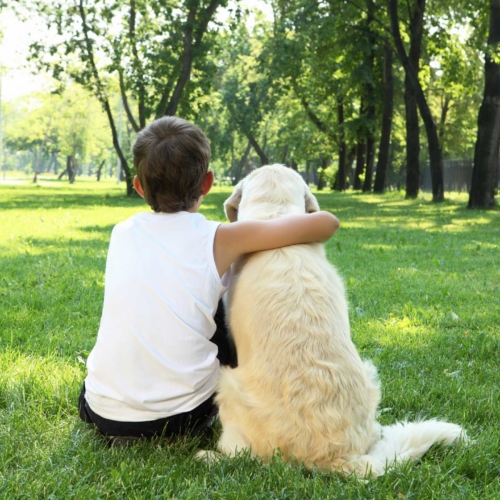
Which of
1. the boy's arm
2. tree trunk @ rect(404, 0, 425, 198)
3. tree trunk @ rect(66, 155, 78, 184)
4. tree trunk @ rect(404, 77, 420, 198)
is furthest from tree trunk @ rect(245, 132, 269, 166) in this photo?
the boy's arm

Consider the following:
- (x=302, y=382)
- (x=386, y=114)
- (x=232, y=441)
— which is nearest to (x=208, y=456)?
(x=232, y=441)

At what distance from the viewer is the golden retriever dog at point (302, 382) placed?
2.83 metres

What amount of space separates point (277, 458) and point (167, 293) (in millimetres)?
951

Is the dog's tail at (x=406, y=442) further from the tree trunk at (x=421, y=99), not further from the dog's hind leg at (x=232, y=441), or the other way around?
the tree trunk at (x=421, y=99)

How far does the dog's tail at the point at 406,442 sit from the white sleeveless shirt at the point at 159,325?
2.92 ft

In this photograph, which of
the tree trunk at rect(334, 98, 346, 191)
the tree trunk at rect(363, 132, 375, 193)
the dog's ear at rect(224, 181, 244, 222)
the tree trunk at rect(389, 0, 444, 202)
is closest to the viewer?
the dog's ear at rect(224, 181, 244, 222)

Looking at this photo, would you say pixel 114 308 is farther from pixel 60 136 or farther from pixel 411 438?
pixel 60 136

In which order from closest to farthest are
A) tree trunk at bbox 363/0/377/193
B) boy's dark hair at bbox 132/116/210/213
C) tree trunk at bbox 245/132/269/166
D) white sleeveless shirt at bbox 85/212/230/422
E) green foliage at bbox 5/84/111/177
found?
1. white sleeveless shirt at bbox 85/212/230/422
2. boy's dark hair at bbox 132/116/210/213
3. tree trunk at bbox 363/0/377/193
4. tree trunk at bbox 245/132/269/166
5. green foliage at bbox 5/84/111/177

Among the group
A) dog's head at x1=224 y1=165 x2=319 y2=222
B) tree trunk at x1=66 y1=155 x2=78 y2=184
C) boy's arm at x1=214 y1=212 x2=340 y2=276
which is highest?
dog's head at x1=224 y1=165 x2=319 y2=222

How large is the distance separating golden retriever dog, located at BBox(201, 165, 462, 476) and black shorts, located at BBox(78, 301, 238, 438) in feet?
0.85

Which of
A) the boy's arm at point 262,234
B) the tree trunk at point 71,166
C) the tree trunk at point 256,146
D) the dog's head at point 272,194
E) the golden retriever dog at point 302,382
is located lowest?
the tree trunk at point 71,166

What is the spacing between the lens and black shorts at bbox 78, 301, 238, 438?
3.23 metres

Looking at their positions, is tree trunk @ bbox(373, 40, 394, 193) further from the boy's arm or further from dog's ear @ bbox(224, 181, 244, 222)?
the boy's arm

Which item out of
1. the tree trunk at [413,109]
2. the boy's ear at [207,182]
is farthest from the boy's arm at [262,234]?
the tree trunk at [413,109]
